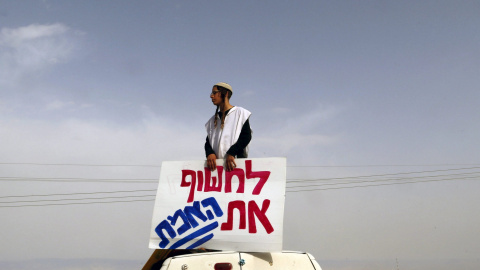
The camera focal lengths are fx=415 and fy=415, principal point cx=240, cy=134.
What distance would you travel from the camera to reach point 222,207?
193 inches

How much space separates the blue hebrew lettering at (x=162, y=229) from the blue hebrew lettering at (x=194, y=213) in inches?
10.0

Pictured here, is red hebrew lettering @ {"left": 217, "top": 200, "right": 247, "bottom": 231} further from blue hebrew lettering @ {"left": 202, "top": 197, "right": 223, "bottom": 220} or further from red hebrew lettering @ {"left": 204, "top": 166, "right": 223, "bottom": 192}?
red hebrew lettering @ {"left": 204, "top": 166, "right": 223, "bottom": 192}

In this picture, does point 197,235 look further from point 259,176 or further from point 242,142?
point 242,142

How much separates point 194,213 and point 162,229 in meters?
0.43

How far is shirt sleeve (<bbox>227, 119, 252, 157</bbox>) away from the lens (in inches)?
209

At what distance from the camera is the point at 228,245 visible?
4742 millimetres

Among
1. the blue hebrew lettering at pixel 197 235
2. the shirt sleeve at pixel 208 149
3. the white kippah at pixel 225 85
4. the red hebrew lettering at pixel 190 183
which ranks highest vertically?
the white kippah at pixel 225 85

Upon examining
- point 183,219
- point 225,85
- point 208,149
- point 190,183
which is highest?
point 225,85

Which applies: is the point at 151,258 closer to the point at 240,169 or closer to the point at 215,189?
the point at 215,189

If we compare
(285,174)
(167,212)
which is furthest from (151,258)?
(285,174)

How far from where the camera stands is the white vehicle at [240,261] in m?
4.30

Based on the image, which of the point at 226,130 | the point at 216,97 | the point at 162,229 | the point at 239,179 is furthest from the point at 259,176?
the point at 216,97

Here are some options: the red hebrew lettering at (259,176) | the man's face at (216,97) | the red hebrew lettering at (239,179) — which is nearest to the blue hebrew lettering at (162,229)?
the red hebrew lettering at (239,179)

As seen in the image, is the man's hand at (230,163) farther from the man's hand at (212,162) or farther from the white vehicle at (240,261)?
the white vehicle at (240,261)
